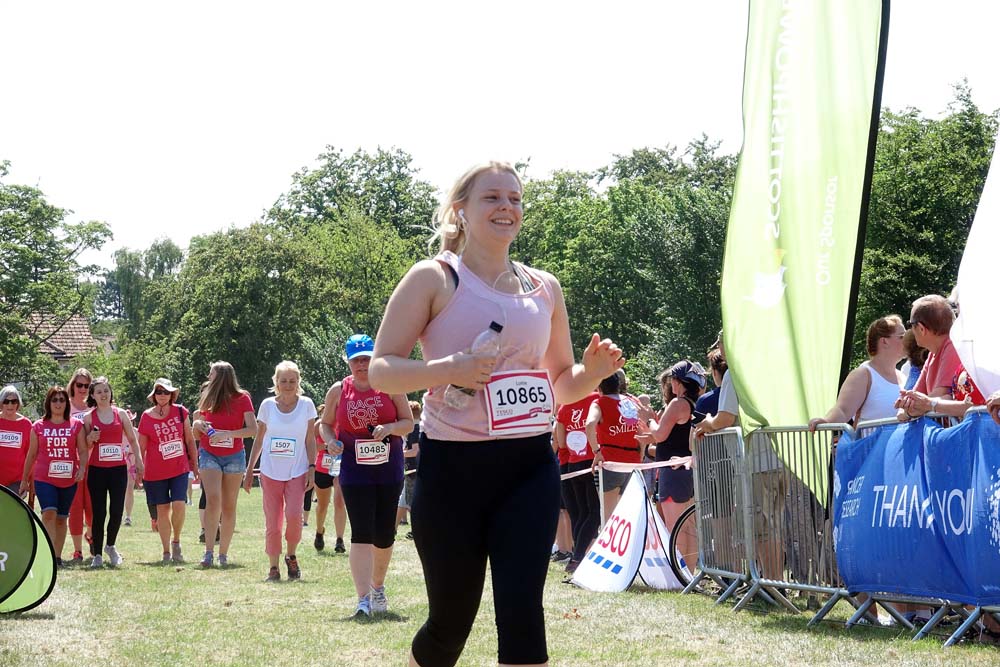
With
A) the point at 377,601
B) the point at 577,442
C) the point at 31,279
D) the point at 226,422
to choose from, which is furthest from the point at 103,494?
the point at 31,279

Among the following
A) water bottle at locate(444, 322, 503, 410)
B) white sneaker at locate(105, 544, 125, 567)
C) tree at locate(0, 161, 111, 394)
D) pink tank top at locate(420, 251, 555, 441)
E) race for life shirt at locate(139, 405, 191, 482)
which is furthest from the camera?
tree at locate(0, 161, 111, 394)

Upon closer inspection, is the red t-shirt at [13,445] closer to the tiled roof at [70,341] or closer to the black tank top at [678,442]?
the black tank top at [678,442]

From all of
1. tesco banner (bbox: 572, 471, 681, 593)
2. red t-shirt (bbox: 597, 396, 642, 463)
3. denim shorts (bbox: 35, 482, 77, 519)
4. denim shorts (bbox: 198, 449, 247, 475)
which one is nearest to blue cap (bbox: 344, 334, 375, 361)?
tesco banner (bbox: 572, 471, 681, 593)

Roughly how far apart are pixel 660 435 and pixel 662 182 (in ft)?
183

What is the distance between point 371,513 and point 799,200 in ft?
12.3

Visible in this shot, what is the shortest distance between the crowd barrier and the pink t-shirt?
1.40 ft

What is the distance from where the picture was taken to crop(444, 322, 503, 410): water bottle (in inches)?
170

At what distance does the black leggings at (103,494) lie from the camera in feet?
45.6

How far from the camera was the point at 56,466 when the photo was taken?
1388cm

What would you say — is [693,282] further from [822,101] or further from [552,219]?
[822,101]

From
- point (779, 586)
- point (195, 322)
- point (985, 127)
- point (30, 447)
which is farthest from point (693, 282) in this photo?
point (779, 586)

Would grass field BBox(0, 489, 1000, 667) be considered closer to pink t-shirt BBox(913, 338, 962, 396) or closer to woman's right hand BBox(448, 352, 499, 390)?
pink t-shirt BBox(913, 338, 962, 396)

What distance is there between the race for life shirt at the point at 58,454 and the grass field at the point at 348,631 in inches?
75.3

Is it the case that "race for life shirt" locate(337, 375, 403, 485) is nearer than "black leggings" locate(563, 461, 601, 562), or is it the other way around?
"race for life shirt" locate(337, 375, 403, 485)
